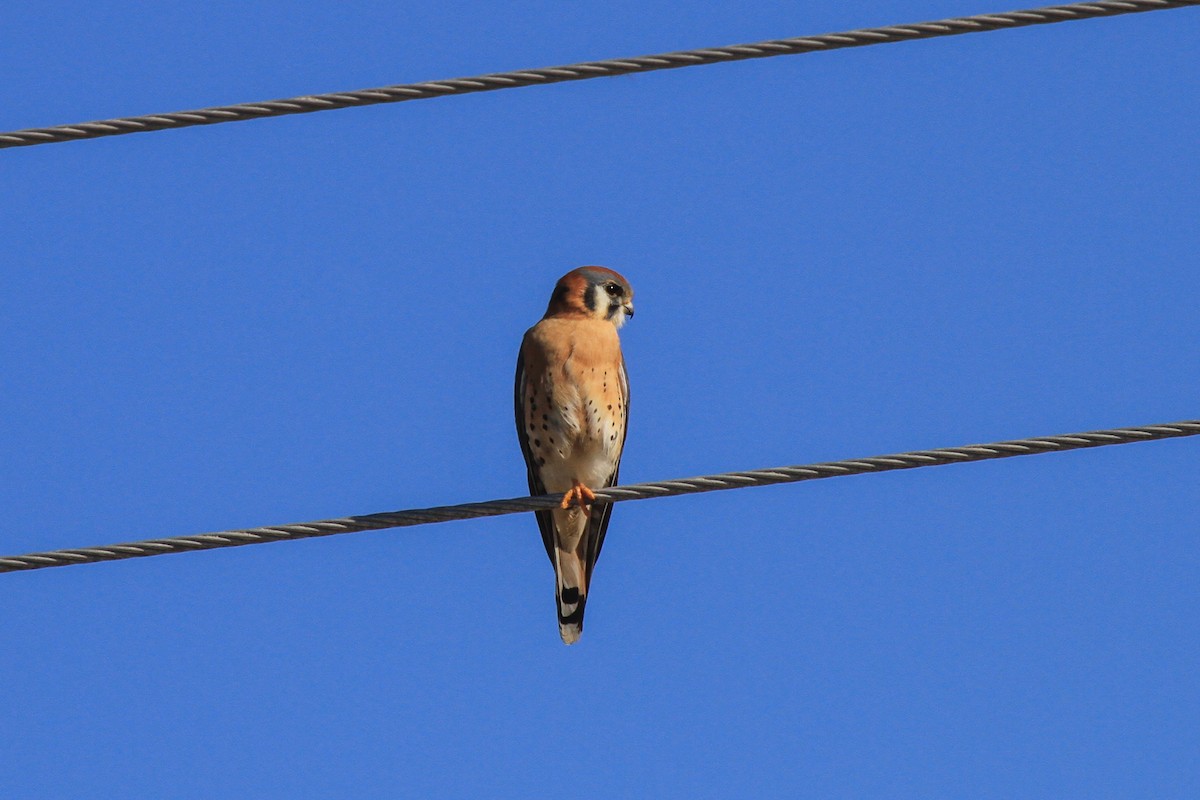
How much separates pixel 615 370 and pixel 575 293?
41 cm

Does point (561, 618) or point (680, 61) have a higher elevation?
point (680, 61)

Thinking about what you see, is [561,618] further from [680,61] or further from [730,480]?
[680,61]

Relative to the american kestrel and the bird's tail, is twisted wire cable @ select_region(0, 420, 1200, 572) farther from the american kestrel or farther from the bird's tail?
the bird's tail

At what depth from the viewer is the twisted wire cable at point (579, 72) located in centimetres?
426

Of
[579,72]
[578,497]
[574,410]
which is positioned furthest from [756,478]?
[574,410]

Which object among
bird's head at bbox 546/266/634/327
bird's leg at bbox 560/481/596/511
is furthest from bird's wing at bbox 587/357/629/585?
bird's leg at bbox 560/481/596/511

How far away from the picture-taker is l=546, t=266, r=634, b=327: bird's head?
7.15 meters

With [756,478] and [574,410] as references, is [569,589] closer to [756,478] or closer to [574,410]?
[574,410]

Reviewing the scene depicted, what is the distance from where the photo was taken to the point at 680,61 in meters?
4.30

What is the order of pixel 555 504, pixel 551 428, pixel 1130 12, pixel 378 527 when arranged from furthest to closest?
pixel 551 428, pixel 555 504, pixel 378 527, pixel 1130 12

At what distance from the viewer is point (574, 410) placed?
6.83 meters

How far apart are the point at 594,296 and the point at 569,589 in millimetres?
1202

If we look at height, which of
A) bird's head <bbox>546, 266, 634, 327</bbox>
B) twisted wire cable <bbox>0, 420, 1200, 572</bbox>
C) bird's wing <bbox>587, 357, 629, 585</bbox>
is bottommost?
twisted wire cable <bbox>0, 420, 1200, 572</bbox>

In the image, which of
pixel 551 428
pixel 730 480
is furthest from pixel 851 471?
pixel 551 428
